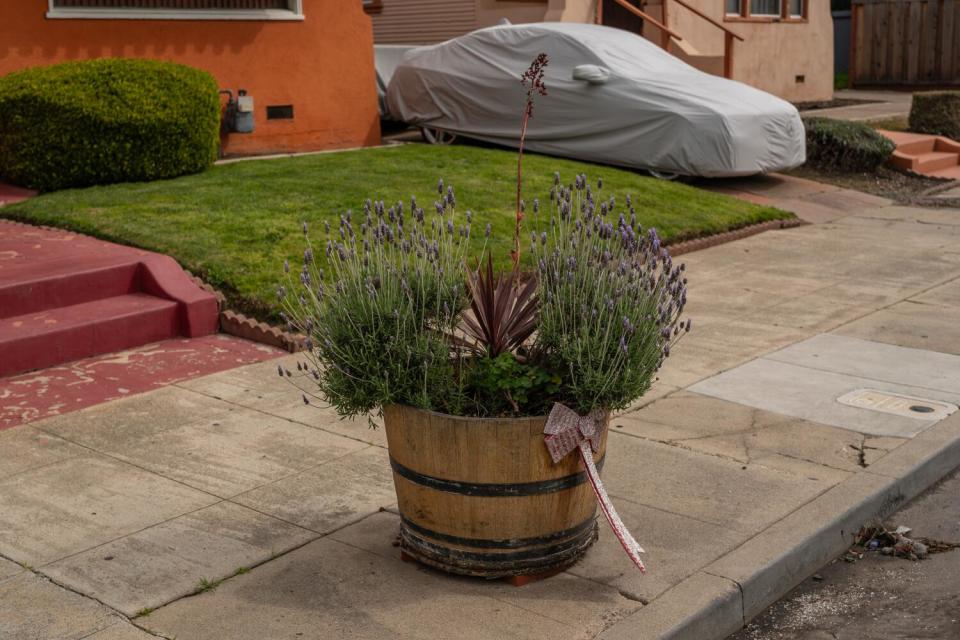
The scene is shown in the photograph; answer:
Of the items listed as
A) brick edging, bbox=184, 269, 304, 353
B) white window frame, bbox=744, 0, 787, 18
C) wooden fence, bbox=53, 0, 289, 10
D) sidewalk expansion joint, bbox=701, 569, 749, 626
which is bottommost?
sidewalk expansion joint, bbox=701, 569, 749, 626

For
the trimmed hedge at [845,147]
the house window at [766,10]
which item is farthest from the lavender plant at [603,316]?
the house window at [766,10]

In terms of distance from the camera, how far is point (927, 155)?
57.4ft

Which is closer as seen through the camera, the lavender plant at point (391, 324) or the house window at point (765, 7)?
the lavender plant at point (391, 324)

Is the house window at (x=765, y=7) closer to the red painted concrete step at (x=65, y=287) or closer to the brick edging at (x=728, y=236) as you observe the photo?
the brick edging at (x=728, y=236)

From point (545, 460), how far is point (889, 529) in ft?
6.36

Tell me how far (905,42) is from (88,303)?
23.7 meters

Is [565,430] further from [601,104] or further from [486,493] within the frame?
[601,104]

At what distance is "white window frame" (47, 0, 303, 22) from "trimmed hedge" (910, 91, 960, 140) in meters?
10.3

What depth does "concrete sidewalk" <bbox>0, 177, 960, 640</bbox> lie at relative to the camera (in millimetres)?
4477

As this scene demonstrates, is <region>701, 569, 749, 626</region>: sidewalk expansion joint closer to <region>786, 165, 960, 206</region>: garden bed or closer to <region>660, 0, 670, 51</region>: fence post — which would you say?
<region>786, 165, 960, 206</region>: garden bed

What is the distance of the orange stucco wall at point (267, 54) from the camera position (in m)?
12.2

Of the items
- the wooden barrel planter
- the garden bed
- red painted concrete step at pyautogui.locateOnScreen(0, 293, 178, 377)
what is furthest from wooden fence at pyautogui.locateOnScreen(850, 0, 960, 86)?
the wooden barrel planter

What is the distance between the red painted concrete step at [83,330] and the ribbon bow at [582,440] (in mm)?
→ 4414

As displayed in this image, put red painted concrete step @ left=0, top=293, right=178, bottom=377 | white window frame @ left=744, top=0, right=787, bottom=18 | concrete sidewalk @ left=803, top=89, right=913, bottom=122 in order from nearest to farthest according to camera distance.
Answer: red painted concrete step @ left=0, top=293, right=178, bottom=377, concrete sidewalk @ left=803, top=89, right=913, bottom=122, white window frame @ left=744, top=0, right=787, bottom=18
